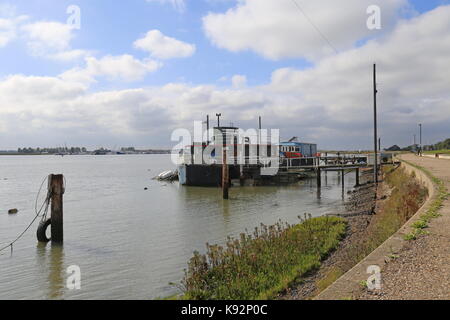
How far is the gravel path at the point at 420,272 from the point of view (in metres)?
4.59

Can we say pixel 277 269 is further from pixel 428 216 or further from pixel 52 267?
pixel 52 267

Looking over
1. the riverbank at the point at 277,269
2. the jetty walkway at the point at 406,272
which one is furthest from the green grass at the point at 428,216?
the riverbank at the point at 277,269

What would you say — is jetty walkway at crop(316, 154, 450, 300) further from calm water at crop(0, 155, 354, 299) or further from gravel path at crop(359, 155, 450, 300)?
calm water at crop(0, 155, 354, 299)

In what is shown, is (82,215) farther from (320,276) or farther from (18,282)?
(320,276)

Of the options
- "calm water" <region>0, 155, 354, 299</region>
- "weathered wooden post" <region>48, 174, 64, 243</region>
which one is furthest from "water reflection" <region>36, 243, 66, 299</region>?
"weathered wooden post" <region>48, 174, 64, 243</region>

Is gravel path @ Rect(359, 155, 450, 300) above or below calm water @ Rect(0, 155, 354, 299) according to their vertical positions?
above

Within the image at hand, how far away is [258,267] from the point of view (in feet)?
26.7

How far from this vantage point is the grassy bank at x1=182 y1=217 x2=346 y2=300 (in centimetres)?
699

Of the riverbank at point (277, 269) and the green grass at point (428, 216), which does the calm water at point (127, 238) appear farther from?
the green grass at point (428, 216)

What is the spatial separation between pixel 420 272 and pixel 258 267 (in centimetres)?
369

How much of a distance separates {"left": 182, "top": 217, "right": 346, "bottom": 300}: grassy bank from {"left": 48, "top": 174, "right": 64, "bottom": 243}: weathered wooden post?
23.7ft

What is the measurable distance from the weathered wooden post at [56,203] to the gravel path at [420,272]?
11.9 metres
